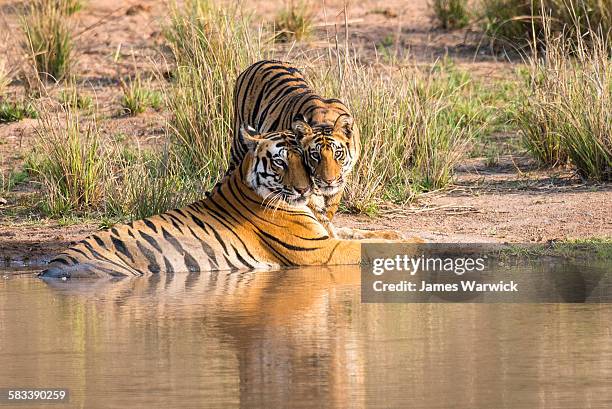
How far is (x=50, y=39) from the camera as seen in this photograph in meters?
13.6

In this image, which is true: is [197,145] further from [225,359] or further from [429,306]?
[225,359]

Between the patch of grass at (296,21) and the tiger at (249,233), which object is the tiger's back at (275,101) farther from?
the patch of grass at (296,21)

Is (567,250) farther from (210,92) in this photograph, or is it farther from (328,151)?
(210,92)

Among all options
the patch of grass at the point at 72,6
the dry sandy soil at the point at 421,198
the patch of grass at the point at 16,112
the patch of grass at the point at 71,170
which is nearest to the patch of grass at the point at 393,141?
the dry sandy soil at the point at 421,198

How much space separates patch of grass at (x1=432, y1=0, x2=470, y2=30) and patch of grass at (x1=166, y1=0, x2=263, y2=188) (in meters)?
4.56

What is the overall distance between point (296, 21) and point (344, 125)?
19.4 feet

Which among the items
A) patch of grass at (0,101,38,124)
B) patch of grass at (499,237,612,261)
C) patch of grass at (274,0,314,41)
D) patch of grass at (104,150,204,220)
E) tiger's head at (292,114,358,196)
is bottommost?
patch of grass at (0,101,38,124)

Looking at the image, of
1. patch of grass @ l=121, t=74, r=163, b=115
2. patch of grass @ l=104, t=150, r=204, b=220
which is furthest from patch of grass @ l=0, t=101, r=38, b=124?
patch of grass @ l=104, t=150, r=204, b=220

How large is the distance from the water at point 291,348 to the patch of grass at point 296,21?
21.7ft

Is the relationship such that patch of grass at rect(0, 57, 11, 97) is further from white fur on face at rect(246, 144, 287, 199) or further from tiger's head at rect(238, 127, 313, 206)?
white fur on face at rect(246, 144, 287, 199)

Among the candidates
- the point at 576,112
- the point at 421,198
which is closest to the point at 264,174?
the point at 421,198

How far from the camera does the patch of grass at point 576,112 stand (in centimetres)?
1059

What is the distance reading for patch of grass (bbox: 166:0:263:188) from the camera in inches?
425

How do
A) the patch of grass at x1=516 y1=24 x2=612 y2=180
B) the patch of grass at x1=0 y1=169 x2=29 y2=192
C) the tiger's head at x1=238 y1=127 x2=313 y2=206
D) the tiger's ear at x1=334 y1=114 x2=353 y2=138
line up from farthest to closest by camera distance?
the patch of grass at x1=0 y1=169 x2=29 y2=192, the patch of grass at x1=516 y1=24 x2=612 y2=180, the tiger's ear at x1=334 y1=114 x2=353 y2=138, the tiger's head at x1=238 y1=127 x2=313 y2=206
